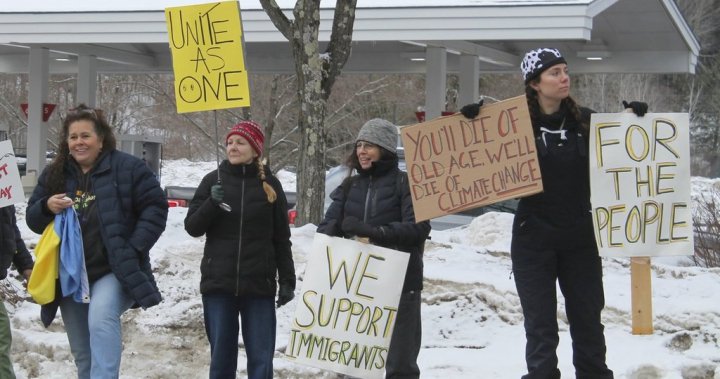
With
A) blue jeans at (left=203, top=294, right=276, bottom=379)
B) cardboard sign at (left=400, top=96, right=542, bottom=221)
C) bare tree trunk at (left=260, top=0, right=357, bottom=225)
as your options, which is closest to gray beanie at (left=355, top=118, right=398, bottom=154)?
cardboard sign at (left=400, top=96, right=542, bottom=221)

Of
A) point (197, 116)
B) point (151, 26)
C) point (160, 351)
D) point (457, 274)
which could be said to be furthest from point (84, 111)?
point (197, 116)

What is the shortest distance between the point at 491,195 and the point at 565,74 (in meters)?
0.80

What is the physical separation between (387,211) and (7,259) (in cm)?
219

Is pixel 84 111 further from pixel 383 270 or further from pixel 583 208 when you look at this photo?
pixel 583 208

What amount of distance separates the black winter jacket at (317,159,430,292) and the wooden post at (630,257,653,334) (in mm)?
1417

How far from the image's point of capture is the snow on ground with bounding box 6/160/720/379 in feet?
24.6

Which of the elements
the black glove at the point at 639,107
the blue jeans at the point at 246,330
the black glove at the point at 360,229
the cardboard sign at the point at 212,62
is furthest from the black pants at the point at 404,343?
the cardboard sign at the point at 212,62

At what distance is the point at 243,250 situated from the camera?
6.21 m

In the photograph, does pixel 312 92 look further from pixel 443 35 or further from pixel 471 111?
pixel 471 111

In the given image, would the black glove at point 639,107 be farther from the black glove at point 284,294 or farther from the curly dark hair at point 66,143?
the curly dark hair at point 66,143

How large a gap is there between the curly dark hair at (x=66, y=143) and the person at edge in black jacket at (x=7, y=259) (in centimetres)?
50

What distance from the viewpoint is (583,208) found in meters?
5.55

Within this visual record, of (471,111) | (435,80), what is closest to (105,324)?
(471,111)

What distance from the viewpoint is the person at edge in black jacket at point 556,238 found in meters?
5.50
